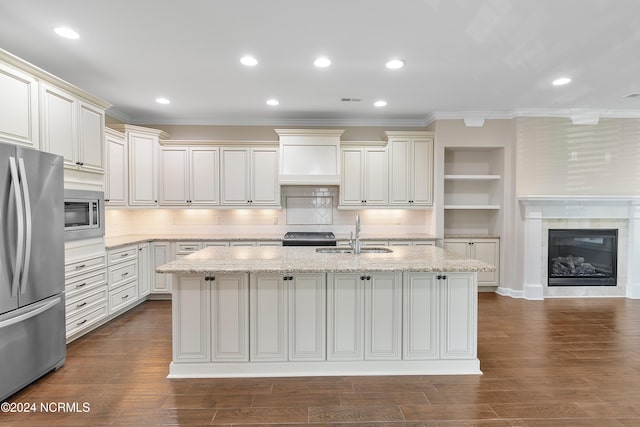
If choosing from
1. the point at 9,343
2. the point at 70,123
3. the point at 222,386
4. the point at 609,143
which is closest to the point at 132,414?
the point at 222,386

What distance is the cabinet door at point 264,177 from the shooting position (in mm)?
5113

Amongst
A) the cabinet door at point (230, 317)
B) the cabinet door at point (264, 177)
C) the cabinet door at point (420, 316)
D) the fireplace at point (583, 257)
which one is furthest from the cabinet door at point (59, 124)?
the fireplace at point (583, 257)

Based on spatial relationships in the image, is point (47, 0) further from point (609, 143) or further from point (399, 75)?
point (609, 143)

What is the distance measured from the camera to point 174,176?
16.6 feet

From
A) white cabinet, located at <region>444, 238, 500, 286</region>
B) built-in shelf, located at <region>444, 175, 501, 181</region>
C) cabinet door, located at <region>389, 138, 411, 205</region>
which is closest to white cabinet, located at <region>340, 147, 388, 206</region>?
cabinet door, located at <region>389, 138, 411, 205</region>

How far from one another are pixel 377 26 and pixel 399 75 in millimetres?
1047

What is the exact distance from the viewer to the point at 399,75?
11.6ft

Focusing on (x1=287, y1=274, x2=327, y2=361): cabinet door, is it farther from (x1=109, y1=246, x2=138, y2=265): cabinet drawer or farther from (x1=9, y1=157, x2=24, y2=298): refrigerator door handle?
(x1=109, y1=246, x2=138, y2=265): cabinet drawer

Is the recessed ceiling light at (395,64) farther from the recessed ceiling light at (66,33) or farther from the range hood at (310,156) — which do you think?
the recessed ceiling light at (66,33)

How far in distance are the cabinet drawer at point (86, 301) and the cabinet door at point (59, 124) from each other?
129 cm

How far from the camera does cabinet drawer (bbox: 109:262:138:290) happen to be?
388 cm

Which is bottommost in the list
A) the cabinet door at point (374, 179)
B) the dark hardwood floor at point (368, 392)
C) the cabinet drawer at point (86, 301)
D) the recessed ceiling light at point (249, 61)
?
the dark hardwood floor at point (368, 392)

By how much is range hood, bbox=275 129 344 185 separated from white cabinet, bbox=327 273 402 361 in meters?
2.54

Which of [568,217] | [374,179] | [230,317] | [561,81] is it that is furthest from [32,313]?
[568,217]
